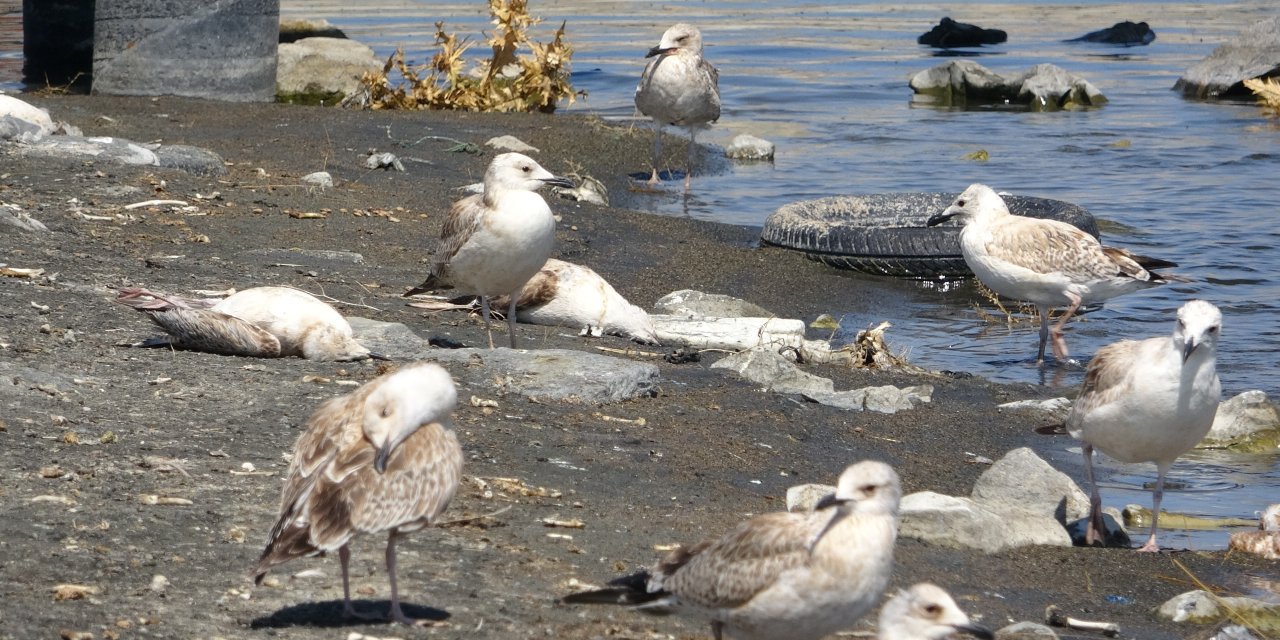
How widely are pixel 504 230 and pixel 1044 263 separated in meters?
4.42

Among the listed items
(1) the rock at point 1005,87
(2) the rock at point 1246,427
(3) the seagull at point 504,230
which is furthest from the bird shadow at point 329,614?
(1) the rock at point 1005,87

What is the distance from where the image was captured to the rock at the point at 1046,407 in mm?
9367

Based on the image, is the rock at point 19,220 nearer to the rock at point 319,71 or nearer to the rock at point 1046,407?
the rock at point 1046,407

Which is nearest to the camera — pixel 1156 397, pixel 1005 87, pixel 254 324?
pixel 1156 397

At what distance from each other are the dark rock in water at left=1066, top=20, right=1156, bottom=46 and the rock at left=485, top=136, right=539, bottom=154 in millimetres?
17925

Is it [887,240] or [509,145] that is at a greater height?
[509,145]

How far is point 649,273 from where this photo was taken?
41.7 ft

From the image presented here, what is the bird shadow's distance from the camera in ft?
16.1

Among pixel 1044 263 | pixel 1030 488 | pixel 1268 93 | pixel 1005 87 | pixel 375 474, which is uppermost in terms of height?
pixel 1268 93

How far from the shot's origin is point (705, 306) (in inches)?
443

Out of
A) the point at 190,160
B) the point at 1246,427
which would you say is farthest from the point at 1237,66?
the point at 190,160

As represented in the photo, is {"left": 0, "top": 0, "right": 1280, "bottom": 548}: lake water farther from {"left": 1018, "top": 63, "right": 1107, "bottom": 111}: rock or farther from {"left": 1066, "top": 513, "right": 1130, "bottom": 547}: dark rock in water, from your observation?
{"left": 1018, "top": 63, "right": 1107, "bottom": 111}: rock

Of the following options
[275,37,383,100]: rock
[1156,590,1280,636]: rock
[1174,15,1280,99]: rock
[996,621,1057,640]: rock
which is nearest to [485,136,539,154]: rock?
[275,37,383,100]: rock

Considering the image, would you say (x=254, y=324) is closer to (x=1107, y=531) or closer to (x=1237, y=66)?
(x=1107, y=531)
